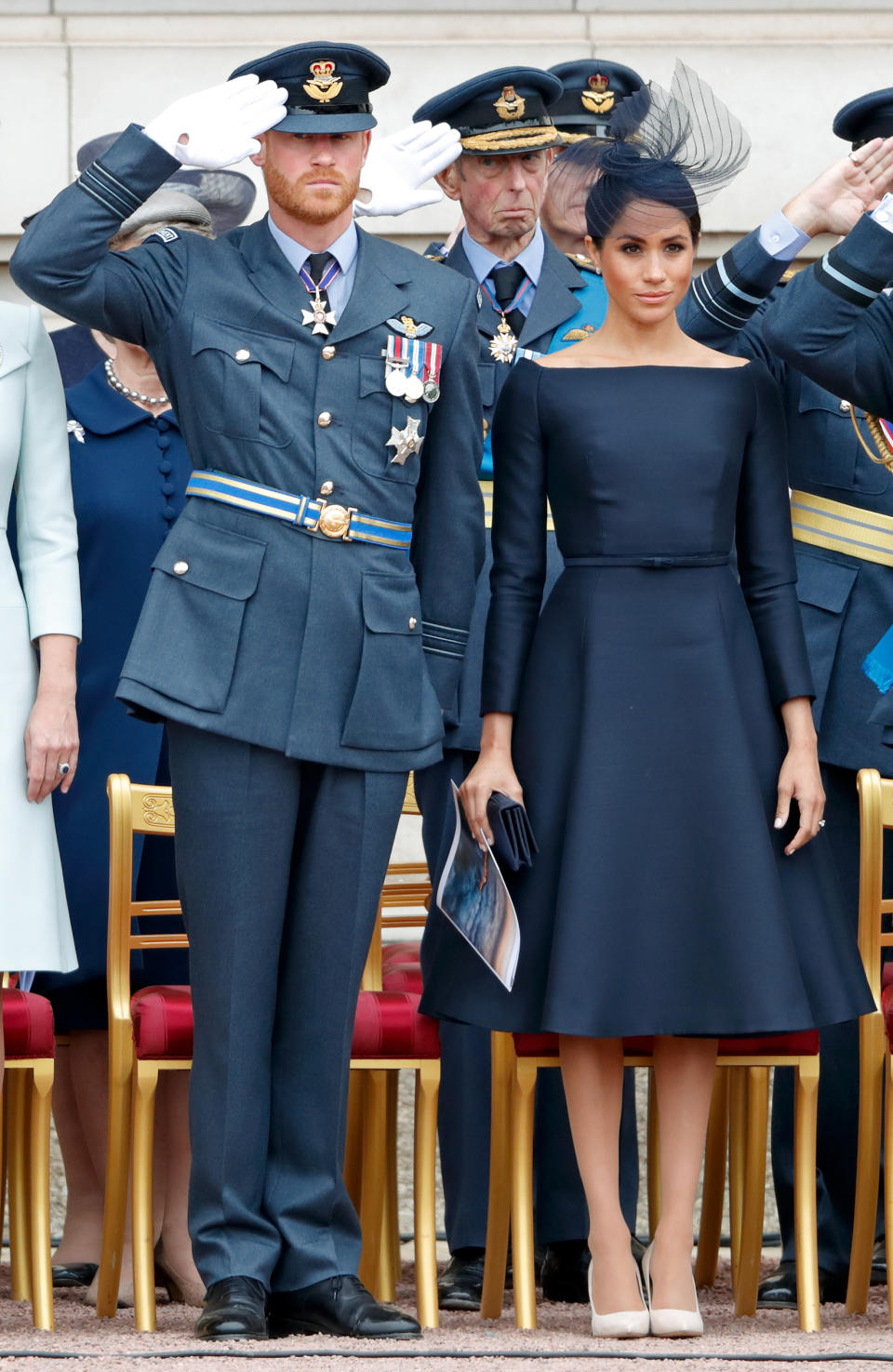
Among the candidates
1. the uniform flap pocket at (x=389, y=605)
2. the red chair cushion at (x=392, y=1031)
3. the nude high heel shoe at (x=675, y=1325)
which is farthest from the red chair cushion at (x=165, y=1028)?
the nude high heel shoe at (x=675, y=1325)

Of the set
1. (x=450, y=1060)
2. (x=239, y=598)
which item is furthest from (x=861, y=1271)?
(x=239, y=598)

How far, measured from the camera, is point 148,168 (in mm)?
3746

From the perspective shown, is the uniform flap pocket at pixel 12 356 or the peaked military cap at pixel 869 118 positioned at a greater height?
the peaked military cap at pixel 869 118

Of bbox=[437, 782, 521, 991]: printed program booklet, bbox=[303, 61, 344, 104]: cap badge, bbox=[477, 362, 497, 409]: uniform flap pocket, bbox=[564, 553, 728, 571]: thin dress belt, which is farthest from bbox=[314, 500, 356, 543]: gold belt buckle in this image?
bbox=[477, 362, 497, 409]: uniform flap pocket

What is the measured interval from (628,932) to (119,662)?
1273 mm

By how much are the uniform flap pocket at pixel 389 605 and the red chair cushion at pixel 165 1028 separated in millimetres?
707

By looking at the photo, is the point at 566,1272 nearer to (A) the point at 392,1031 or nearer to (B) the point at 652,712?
(A) the point at 392,1031

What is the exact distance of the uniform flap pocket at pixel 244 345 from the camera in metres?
3.83

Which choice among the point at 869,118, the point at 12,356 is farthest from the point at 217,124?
the point at 869,118

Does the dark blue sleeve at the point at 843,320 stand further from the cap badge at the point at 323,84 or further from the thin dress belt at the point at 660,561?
the cap badge at the point at 323,84

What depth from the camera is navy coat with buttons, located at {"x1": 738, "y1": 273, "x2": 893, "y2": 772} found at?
444 cm

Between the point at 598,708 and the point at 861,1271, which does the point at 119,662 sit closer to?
the point at 598,708

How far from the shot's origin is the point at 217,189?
5.37 meters

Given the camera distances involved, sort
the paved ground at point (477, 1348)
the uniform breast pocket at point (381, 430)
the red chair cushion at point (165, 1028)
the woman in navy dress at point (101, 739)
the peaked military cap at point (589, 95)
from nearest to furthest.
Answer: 1. the paved ground at point (477, 1348)
2. the uniform breast pocket at point (381, 430)
3. the red chair cushion at point (165, 1028)
4. the woman in navy dress at point (101, 739)
5. the peaked military cap at point (589, 95)
